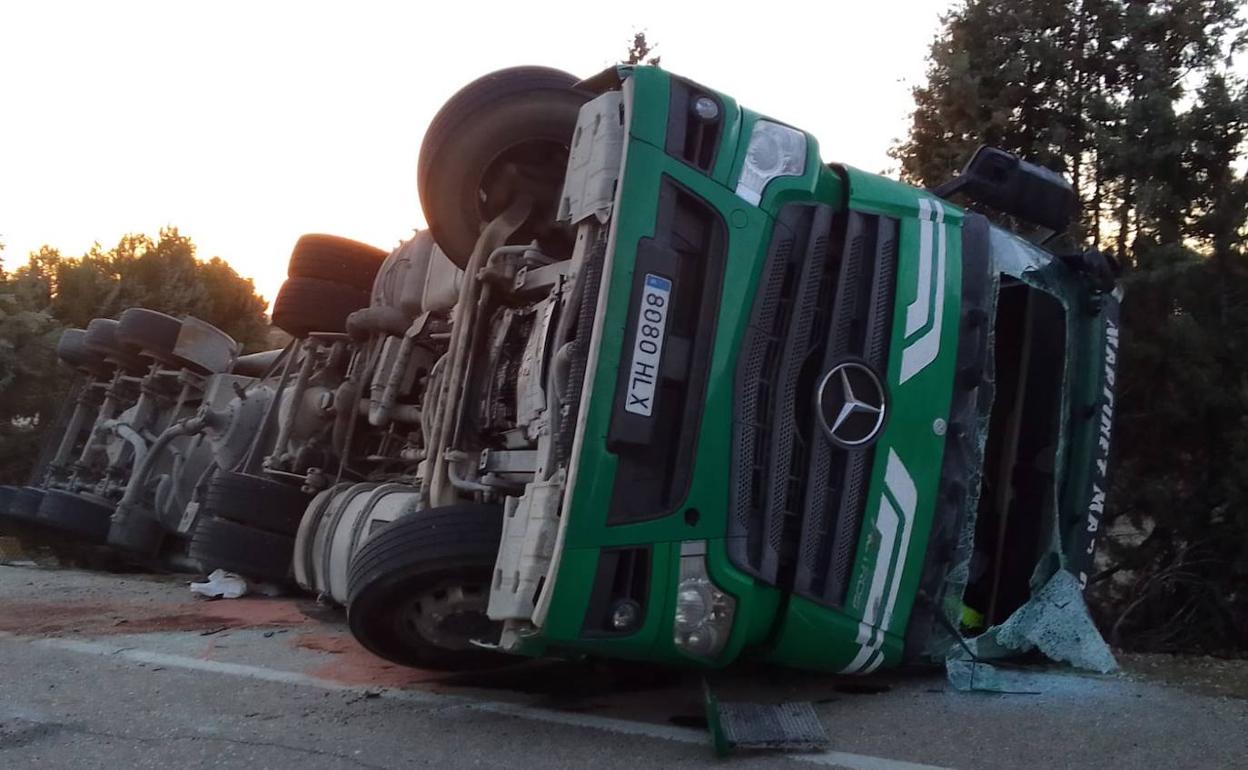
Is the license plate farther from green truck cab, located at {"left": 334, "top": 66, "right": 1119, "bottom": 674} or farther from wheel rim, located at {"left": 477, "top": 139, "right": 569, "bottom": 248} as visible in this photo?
wheel rim, located at {"left": 477, "top": 139, "right": 569, "bottom": 248}

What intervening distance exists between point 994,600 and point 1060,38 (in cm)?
496

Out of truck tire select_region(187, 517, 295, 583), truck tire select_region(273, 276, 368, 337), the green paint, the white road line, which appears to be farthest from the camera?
truck tire select_region(273, 276, 368, 337)

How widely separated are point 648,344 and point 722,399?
0.26 metres

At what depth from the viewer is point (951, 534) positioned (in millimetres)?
3402

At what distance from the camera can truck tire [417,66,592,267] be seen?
13.6ft

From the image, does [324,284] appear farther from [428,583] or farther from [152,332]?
[428,583]

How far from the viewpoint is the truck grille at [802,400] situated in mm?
3162

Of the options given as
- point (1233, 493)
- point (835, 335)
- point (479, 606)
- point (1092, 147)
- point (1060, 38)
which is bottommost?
point (479, 606)

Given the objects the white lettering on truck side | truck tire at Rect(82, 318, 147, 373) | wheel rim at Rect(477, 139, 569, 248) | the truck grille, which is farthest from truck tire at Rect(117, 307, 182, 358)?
the white lettering on truck side

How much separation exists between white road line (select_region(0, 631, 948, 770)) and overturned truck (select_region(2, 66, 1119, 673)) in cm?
18

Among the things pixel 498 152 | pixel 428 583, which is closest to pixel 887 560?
pixel 428 583

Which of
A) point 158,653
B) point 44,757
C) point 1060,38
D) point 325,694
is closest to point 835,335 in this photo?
point 325,694

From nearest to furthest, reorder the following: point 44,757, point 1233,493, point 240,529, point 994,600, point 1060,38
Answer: point 44,757
point 994,600
point 240,529
point 1233,493
point 1060,38

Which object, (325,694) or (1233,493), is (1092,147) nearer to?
(1233,493)
